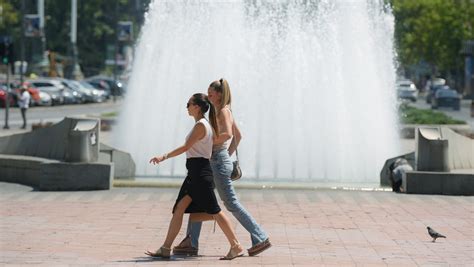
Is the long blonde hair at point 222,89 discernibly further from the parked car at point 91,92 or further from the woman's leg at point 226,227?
the parked car at point 91,92

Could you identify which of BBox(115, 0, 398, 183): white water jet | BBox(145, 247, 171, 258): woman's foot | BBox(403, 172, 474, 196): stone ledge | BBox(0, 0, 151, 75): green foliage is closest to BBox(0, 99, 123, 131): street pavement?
BBox(115, 0, 398, 183): white water jet

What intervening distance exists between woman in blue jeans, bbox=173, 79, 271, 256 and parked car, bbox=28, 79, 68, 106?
58.5 metres

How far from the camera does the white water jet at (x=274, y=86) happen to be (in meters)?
Result: 23.3

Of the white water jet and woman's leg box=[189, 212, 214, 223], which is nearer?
woman's leg box=[189, 212, 214, 223]

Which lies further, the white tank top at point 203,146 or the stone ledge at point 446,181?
the stone ledge at point 446,181

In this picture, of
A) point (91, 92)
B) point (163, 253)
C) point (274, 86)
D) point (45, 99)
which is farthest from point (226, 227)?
point (91, 92)

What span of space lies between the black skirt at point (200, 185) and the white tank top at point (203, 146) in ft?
0.16

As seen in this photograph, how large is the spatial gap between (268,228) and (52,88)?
57.8 m

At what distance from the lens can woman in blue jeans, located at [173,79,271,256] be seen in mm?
11797

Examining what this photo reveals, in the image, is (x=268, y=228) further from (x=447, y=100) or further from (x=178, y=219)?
(x=447, y=100)

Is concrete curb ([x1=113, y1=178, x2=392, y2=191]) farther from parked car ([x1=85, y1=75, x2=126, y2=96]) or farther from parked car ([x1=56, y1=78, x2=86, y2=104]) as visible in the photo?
parked car ([x1=85, y1=75, x2=126, y2=96])

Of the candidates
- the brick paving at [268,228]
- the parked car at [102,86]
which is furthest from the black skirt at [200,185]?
the parked car at [102,86]

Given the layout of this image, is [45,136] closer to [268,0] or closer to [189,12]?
[189,12]

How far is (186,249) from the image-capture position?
1202cm
